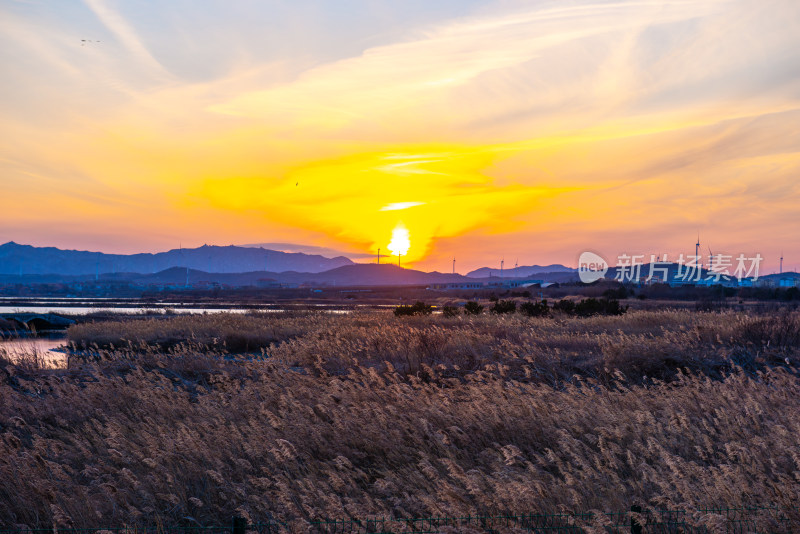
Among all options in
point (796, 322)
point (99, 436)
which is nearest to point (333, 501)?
point (99, 436)

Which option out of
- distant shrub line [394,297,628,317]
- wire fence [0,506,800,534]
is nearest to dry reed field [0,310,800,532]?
wire fence [0,506,800,534]

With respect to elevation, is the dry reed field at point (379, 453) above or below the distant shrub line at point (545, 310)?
below

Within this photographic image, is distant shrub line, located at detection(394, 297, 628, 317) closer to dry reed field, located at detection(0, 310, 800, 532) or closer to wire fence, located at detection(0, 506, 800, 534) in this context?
dry reed field, located at detection(0, 310, 800, 532)

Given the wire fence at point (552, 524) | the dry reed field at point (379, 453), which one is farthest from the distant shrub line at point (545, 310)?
the wire fence at point (552, 524)

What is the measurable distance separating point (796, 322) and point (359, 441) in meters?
19.1

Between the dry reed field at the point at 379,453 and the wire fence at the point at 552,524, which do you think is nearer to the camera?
the wire fence at the point at 552,524

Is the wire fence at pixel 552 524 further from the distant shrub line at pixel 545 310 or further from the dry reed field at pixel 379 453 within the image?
the distant shrub line at pixel 545 310

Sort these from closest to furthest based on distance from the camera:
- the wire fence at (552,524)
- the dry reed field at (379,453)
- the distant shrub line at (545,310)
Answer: the wire fence at (552,524), the dry reed field at (379,453), the distant shrub line at (545,310)

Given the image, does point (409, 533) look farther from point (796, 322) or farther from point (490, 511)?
point (796, 322)

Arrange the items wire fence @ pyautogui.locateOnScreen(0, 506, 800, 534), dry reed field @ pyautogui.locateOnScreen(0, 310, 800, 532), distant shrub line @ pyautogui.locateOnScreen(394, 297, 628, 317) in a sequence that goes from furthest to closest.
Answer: distant shrub line @ pyautogui.locateOnScreen(394, 297, 628, 317) → dry reed field @ pyautogui.locateOnScreen(0, 310, 800, 532) → wire fence @ pyautogui.locateOnScreen(0, 506, 800, 534)

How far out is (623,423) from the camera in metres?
8.06

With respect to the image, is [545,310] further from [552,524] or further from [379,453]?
[552,524]

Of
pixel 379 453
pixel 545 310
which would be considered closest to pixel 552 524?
pixel 379 453

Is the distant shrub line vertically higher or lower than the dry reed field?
higher
